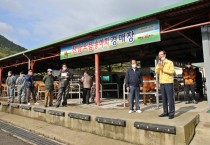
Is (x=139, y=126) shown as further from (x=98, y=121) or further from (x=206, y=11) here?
(x=206, y=11)

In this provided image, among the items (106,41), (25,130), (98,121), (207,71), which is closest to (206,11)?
(207,71)

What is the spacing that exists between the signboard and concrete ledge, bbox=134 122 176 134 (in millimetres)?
3544

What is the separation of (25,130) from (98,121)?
311 centimetres

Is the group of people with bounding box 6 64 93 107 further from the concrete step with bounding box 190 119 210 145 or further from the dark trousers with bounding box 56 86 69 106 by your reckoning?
the concrete step with bounding box 190 119 210 145

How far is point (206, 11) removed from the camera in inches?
275

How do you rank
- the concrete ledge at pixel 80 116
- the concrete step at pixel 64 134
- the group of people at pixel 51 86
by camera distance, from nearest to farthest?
the concrete step at pixel 64 134
the concrete ledge at pixel 80 116
the group of people at pixel 51 86

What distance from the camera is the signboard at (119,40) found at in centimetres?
793

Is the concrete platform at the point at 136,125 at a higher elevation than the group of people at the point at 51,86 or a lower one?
lower

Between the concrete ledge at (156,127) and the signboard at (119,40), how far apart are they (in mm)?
3544

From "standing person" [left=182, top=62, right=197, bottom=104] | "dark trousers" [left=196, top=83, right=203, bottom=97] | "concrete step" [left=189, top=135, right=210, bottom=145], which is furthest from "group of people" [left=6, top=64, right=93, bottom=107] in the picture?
"concrete step" [left=189, top=135, right=210, bottom=145]

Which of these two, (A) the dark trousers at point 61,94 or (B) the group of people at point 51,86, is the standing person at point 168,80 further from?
(A) the dark trousers at point 61,94

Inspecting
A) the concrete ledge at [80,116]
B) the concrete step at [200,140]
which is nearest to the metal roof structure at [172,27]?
the concrete step at [200,140]

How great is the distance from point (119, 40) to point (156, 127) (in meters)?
4.81

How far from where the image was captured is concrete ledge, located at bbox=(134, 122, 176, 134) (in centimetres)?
470
